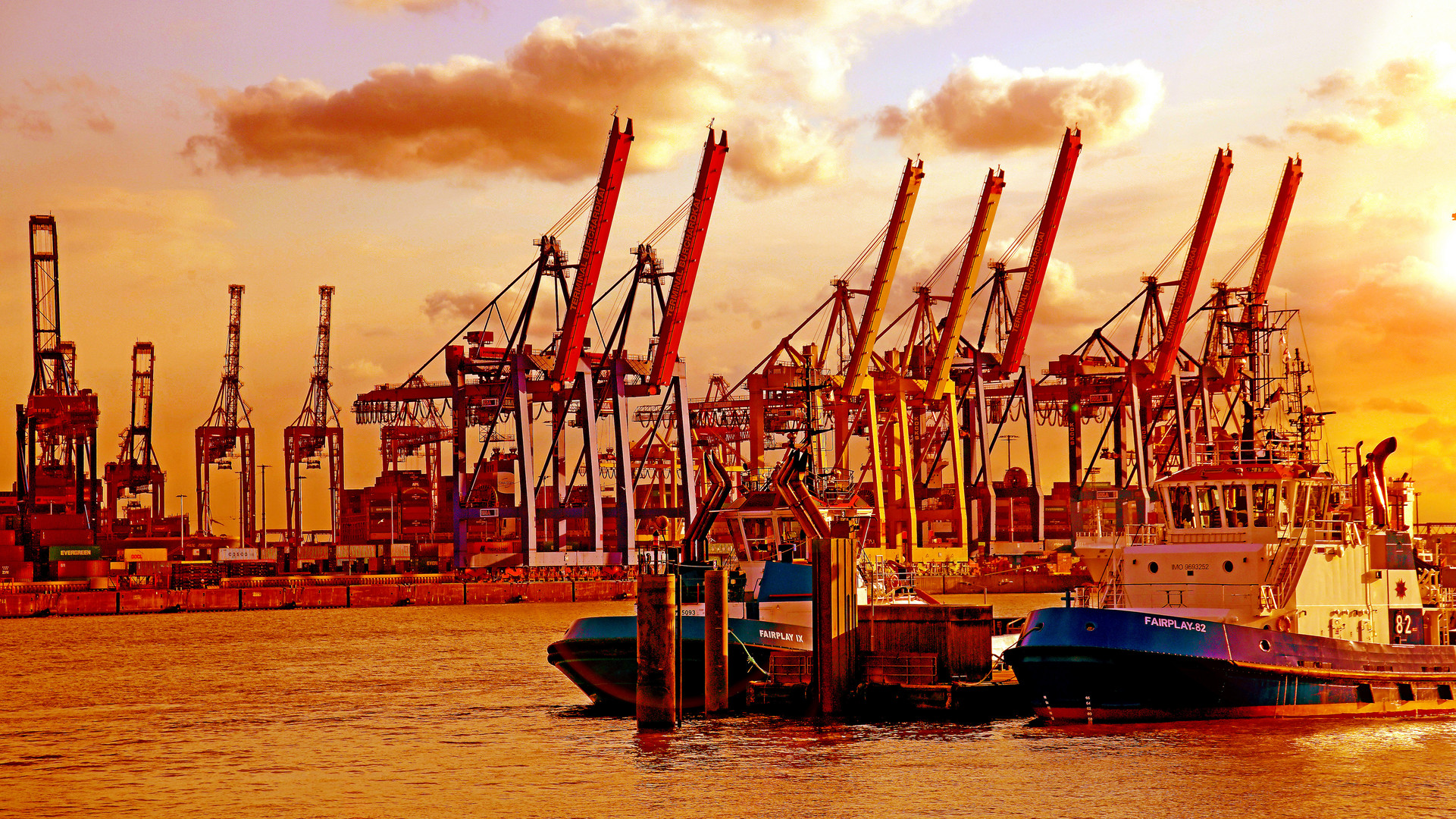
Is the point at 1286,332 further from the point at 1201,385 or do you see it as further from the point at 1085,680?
the point at 1201,385

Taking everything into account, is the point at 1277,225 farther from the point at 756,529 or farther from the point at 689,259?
the point at 756,529

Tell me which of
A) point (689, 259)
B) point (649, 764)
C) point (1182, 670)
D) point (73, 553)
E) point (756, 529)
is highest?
point (689, 259)

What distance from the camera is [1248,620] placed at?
3066 cm

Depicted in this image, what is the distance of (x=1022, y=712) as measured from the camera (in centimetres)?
3278

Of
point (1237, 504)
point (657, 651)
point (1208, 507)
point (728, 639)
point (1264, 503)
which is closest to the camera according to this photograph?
point (657, 651)

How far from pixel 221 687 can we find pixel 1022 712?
26788mm

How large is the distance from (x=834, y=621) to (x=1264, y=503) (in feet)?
31.6

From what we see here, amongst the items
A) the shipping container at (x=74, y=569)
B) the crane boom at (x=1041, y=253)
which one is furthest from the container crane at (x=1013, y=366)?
the shipping container at (x=74, y=569)

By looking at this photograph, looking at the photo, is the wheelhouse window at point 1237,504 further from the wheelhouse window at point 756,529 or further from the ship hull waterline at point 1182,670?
the wheelhouse window at point 756,529

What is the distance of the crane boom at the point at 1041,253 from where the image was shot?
106 meters

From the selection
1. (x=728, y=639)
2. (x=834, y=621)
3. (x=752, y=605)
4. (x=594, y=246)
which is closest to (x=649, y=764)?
(x=834, y=621)

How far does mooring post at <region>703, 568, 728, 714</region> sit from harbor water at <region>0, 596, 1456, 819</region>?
782 mm

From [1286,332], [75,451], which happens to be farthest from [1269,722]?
[75,451]

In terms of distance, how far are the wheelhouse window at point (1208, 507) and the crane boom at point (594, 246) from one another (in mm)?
62140
